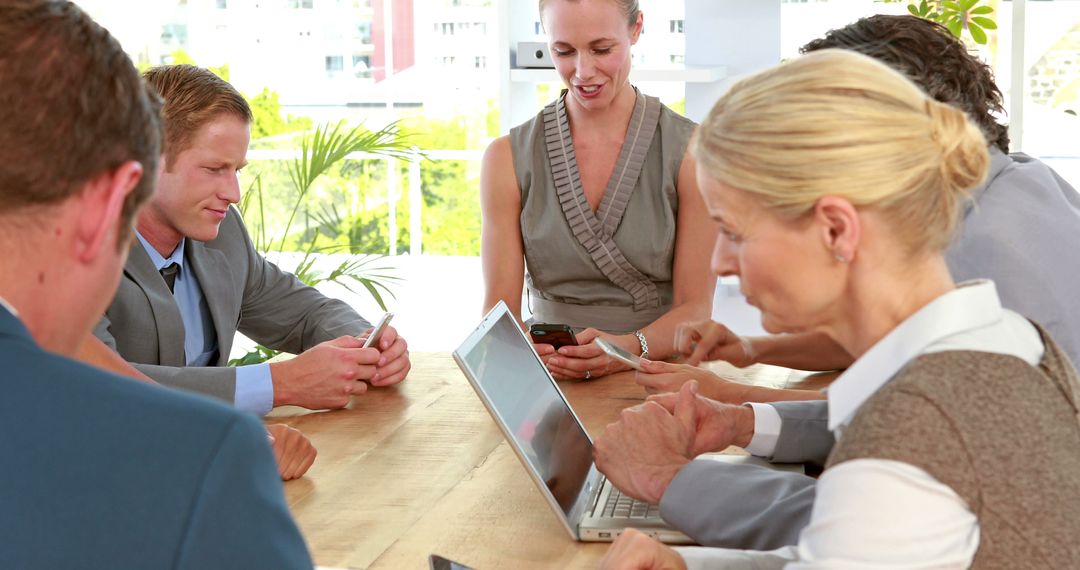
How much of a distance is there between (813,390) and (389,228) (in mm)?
4223

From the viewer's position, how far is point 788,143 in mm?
1145

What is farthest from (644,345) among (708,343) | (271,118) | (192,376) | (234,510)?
(271,118)

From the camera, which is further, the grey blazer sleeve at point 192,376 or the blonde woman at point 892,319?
the grey blazer sleeve at point 192,376

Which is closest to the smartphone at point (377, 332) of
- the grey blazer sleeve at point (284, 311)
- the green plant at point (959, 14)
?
the grey blazer sleeve at point (284, 311)

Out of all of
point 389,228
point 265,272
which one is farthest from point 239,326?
point 389,228

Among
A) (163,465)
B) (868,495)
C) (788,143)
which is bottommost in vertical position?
(868,495)

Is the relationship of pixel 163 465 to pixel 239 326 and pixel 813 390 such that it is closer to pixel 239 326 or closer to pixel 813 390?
pixel 813 390

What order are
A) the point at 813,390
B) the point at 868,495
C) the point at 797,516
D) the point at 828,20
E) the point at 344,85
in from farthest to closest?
the point at 344,85
the point at 828,20
the point at 813,390
the point at 797,516
the point at 868,495

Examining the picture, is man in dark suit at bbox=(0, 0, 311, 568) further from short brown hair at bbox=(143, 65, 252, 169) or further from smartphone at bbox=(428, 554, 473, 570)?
short brown hair at bbox=(143, 65, 252, 169)

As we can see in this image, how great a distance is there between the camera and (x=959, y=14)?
4.16m

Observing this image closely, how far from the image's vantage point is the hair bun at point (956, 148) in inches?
46.2

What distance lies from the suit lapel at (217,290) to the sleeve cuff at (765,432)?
124 centimetres

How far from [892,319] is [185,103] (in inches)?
64.9

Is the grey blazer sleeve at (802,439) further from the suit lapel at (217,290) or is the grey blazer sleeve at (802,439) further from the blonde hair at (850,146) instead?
the suit lapel at (217,290)
